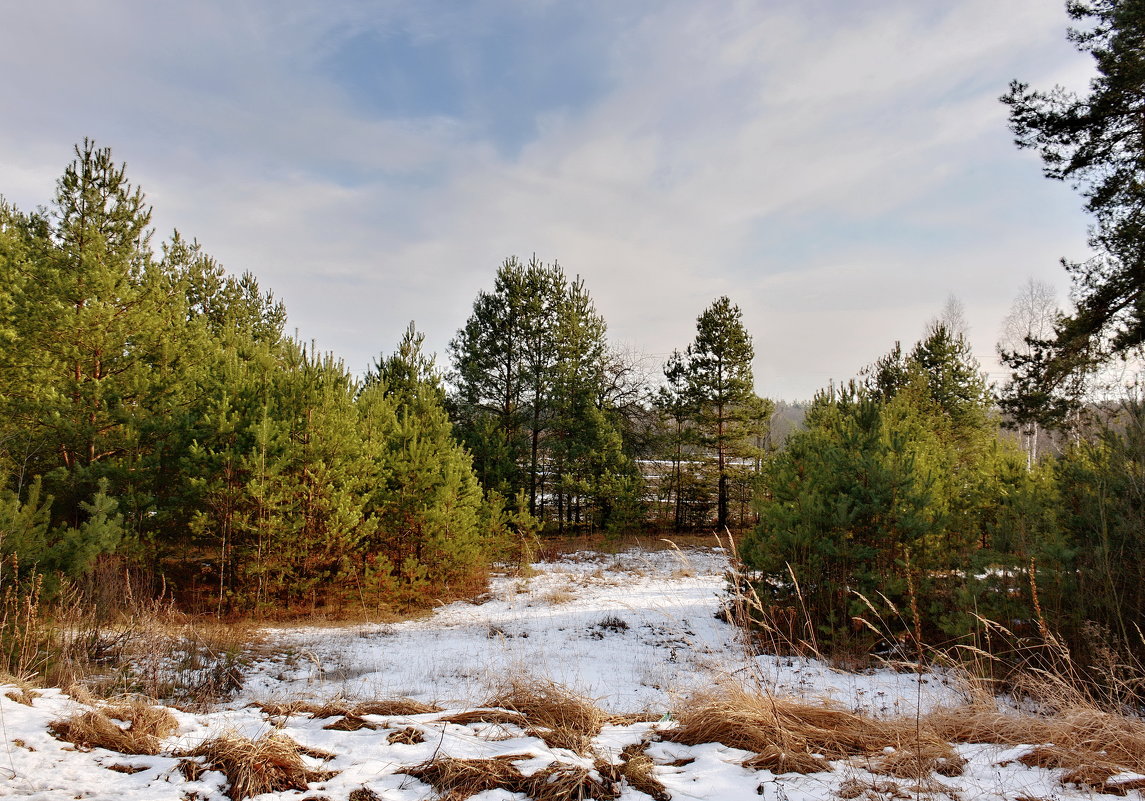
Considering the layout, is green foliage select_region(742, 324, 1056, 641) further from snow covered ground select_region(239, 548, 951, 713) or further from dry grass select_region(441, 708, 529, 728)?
dry grass select_region(441, 708, 529, 728)

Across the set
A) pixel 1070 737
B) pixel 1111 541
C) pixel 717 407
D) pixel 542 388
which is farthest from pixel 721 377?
pixel 1070 737

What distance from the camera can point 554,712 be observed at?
11.8 ft

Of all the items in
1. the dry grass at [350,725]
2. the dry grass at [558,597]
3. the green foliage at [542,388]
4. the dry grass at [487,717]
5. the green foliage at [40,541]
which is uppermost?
the green foliage at [542,388]

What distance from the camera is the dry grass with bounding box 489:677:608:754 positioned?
318 cm

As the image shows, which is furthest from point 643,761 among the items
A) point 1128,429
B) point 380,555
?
point 380,555

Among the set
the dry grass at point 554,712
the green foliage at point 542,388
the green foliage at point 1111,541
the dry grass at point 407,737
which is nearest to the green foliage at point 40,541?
the dry grass at point 407,737

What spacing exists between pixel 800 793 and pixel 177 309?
1481 cm

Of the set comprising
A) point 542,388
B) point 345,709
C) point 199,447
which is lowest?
point 345,709

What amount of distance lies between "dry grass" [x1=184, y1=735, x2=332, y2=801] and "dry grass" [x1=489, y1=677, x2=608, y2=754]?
120 cm

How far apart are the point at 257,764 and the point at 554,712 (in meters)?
1.68

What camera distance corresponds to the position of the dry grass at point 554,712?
125 inches

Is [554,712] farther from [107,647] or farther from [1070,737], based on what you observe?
[107,647]

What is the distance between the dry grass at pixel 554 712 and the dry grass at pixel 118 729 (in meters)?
1.90

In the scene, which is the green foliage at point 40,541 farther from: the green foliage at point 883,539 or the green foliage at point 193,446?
the green foliage at point 883,539
